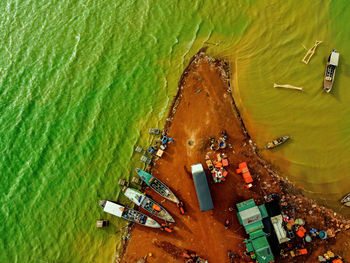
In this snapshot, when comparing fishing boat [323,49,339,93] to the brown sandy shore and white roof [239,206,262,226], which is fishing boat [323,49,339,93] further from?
white roof [239,206,262,226]

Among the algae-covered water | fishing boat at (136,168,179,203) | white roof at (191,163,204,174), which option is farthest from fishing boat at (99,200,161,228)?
white roof at (191,163,204,174)

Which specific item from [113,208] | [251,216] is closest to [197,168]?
[251,216]

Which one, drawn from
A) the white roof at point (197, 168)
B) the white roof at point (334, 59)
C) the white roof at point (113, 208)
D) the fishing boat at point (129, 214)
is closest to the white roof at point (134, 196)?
the fishing boat at point (129, 214)

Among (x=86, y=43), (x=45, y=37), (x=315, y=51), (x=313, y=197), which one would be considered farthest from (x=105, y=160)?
(x=315, y=51)

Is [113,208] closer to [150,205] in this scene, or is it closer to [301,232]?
[150,205]

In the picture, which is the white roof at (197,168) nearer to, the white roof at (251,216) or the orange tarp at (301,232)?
the white roof at (251,216)
